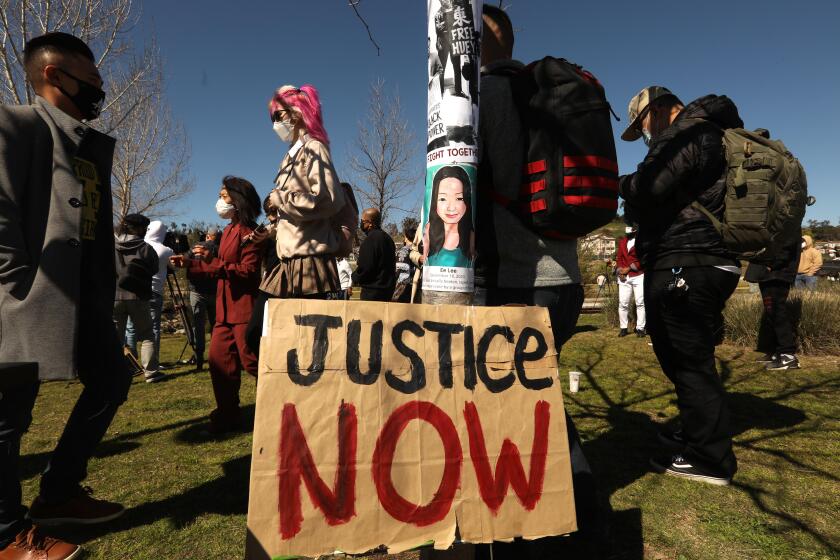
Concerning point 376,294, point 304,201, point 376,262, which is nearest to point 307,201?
point 304,201

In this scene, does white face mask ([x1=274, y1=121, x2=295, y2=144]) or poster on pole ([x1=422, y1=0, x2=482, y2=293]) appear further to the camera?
white face mask ([x1=274, y1=121, x2=295, y2=144])

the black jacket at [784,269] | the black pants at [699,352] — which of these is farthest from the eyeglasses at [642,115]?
the black jacket at [784,269]

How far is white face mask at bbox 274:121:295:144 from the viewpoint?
108 inches

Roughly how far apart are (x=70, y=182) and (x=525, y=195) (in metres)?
1.98

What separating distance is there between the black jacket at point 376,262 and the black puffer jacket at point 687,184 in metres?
3.40

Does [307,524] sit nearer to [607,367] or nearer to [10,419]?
[10,419]

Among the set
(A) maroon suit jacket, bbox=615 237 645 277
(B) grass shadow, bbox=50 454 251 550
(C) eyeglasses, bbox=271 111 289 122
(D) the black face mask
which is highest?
(C) eyeglasses, bbox=271 111 289 122

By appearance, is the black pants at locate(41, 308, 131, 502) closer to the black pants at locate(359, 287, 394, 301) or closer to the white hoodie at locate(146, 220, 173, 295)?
the black pants at locate(359, 287, 394, 301)

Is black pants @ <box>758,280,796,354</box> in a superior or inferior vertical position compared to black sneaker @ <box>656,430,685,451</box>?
superior

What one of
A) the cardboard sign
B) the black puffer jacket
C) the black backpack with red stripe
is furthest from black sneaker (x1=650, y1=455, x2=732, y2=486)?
the black backpack with red stripe

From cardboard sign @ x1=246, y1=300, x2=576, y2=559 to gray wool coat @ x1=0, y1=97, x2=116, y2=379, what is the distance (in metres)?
1.31

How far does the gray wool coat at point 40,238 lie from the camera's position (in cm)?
182

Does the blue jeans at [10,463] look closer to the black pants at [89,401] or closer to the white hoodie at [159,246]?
the black pants at [89,401]

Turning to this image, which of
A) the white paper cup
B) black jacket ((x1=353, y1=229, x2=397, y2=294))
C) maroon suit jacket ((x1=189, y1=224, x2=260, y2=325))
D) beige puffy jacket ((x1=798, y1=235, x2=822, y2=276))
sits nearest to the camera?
maroon suit jacket ((x1=189, y1=224, x2=260, y2=325))
